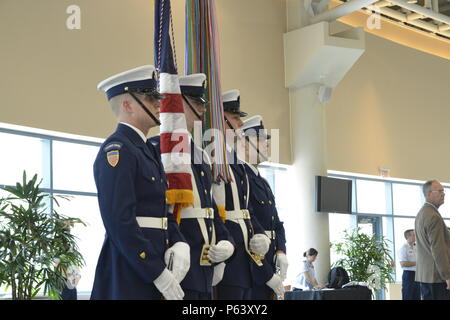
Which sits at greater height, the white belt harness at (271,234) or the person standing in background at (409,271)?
the white belt harness at (271,234)

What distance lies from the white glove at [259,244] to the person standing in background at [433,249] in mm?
2363

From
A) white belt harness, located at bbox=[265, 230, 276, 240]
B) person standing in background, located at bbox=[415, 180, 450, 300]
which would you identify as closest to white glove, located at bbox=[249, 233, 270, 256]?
white belt harness, located at bbox=[265, 230, 276, 240]

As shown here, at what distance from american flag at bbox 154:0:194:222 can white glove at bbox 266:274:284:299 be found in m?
0.94

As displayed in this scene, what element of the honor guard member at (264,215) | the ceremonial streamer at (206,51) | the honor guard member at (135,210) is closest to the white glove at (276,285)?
the honor guard member at (264,215)

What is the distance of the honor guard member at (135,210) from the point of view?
257 cm

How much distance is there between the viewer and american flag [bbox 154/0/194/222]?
119 inches

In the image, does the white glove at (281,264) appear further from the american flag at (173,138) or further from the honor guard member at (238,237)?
the american flag at (173,138)

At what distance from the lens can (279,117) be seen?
38.3 feet

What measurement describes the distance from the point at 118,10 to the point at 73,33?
864 millimetres

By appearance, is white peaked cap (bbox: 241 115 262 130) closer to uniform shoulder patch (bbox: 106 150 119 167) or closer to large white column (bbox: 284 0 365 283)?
uniform shoulder patch (bbox: 106 150 119 167)

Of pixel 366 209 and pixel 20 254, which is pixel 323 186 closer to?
pixel 366 209

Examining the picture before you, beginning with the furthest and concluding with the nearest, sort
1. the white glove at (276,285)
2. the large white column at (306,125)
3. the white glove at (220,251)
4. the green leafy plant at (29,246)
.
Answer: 1. the large white column at (306,125)
2. the green leafy plant at (29,246)
3. the white glove at (276,285)
4. the white glove at (220,251)

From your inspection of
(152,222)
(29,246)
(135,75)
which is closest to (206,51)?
(135,75)

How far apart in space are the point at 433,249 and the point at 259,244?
2439mm
